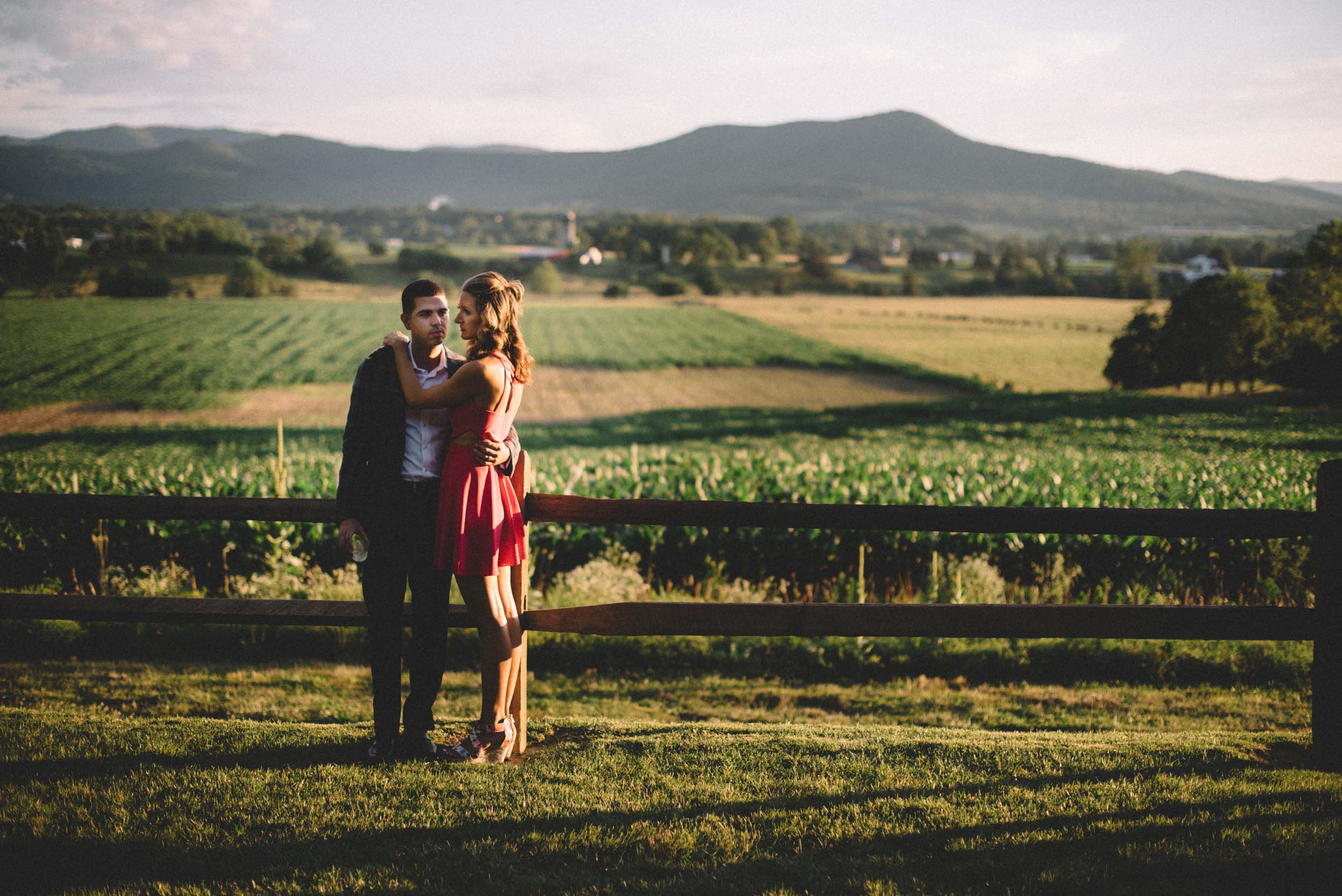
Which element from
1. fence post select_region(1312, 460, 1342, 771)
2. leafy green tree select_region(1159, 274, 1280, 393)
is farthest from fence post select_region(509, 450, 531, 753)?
leafy green tree select_region(1159, 274, 1280, 393)

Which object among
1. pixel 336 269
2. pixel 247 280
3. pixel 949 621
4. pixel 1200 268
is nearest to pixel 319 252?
pixel 336 269

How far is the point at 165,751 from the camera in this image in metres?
3.79

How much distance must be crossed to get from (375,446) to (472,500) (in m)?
0.50

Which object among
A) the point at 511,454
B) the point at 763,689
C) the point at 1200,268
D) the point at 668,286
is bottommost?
the point at 763,689

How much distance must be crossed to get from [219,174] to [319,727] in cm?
1729

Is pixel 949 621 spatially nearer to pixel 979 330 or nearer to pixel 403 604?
pixel 403 604

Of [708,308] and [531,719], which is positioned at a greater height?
[708,308]

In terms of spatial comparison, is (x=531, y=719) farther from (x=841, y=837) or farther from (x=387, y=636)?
(x=841, y=837)

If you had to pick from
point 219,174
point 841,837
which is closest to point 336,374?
point 219,174

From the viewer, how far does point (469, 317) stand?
3586 mm

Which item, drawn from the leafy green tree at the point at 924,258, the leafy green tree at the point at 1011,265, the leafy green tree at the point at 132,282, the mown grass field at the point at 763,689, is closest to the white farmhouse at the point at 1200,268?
the mown grass field at the point at 763,689

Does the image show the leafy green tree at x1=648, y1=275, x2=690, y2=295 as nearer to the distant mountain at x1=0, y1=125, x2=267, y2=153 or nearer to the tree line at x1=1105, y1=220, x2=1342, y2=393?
the distant mountain at x1=0, y1=125, x2=267, y2=153

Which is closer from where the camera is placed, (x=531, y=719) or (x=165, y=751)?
(x=165, y=751)

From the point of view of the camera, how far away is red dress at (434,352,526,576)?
3.61 meters
